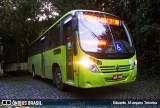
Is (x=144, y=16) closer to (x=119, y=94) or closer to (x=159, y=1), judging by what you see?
(x=159, y=1)

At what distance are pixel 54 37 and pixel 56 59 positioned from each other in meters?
1.21

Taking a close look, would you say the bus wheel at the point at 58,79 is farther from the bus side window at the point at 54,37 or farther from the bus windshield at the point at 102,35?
the bus windshield at the point at 102,35

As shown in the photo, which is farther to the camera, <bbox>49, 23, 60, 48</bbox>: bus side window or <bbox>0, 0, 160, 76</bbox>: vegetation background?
<bbox>0, 0, 160, 76</bbox>: vegetation background

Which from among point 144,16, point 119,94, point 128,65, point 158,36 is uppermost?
point 144,16

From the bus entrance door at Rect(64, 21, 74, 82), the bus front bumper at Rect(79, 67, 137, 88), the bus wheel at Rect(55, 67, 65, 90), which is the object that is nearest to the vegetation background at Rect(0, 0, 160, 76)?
the bus entrance door at Rect(64, 21, 74, 82)

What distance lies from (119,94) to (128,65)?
3.38 ft

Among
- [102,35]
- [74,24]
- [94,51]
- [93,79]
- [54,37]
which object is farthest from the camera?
[54,37]

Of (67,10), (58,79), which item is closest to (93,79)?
(58,79)

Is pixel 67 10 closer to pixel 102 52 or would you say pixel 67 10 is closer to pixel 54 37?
pixel 54 37

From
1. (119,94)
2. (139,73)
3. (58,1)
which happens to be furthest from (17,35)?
(119,94)

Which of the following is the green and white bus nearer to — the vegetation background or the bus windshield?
the bus windshield

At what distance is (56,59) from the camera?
9.79 meters

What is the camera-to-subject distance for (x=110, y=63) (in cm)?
757

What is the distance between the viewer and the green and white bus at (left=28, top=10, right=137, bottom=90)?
7352 mm
